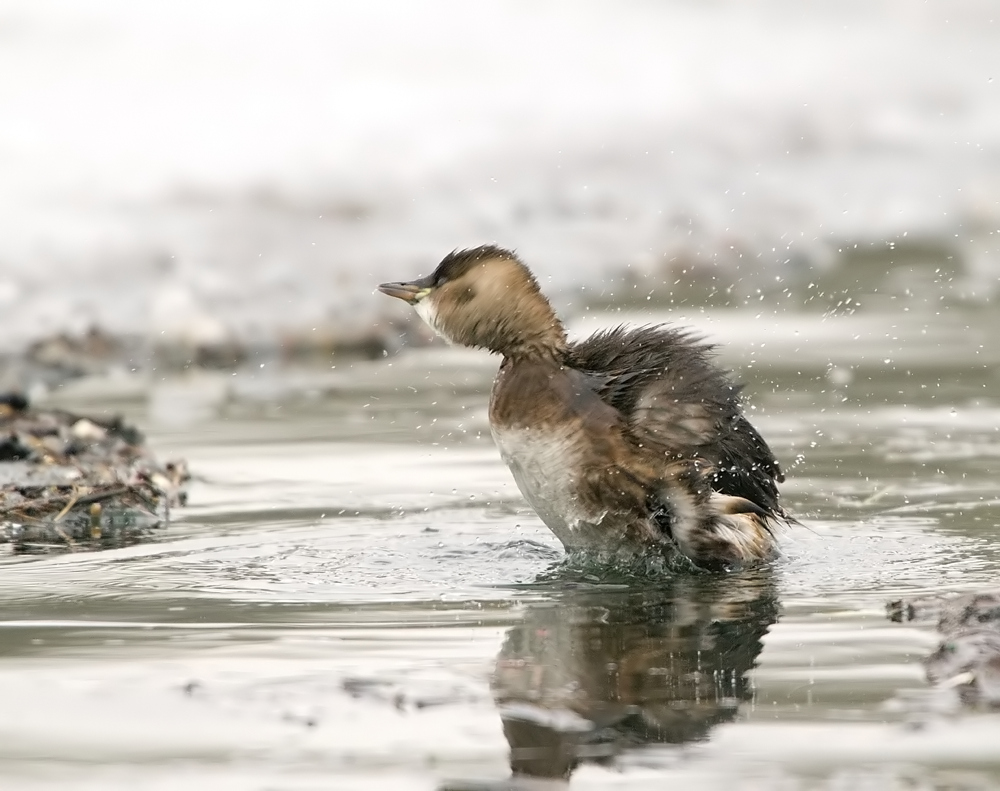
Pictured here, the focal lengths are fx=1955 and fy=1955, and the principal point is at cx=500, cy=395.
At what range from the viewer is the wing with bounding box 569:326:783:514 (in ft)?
19.7

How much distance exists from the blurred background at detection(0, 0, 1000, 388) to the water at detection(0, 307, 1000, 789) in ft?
11.0

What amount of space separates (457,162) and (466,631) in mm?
13306

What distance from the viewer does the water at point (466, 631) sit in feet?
12.6

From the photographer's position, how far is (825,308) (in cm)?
1172

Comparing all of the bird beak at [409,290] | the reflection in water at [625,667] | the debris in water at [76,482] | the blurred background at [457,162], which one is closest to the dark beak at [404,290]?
the bird beak at [409,290]

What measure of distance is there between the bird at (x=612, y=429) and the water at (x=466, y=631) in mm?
197

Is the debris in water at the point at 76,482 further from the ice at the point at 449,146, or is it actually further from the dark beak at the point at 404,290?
the ice at the point at 449,146

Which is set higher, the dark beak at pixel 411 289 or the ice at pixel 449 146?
the ice at pixel 449 146

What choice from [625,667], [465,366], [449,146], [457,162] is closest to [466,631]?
[625,667]

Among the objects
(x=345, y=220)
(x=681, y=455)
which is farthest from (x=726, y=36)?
(x=681, y=455)

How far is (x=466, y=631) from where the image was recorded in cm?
492

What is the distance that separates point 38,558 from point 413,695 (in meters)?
2.12

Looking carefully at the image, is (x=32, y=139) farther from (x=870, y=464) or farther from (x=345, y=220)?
(x=870, y=464)

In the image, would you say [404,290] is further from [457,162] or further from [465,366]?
[457,162]
